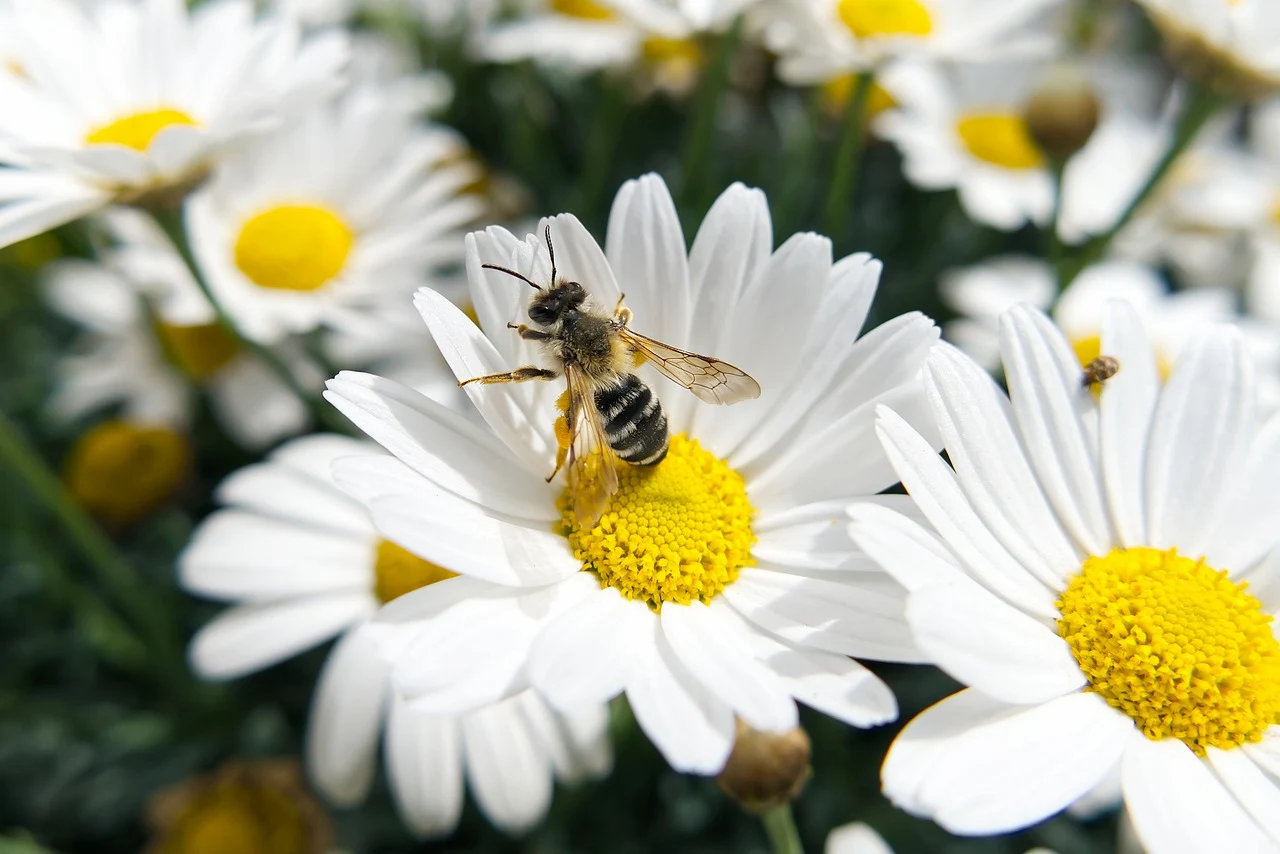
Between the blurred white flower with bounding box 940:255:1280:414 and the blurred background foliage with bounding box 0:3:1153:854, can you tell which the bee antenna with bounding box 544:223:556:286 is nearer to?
the blurred background foliage with bounding box 0:3:1153:854

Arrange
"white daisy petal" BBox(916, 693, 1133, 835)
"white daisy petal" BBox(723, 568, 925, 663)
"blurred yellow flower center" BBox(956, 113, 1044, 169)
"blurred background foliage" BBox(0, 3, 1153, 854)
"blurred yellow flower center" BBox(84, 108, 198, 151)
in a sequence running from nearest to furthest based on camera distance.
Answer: "white daisy petal" BBox(916, 693, 1133, 835) → "white daisy petal" BBox(723, 568, 925, 663) → "blurred yellow flower center" BBox(84, 108, 198, 151) → "blurred background foliage" BBox(0, 3, 1153, 854) → "blurred yellow flower center" BBox(956, 113, 1044, 169)

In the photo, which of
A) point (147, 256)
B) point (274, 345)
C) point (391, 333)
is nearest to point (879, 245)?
point (391, 333)

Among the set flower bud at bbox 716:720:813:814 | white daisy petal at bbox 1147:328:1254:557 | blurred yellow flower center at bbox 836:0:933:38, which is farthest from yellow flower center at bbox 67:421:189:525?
white daisy petal at bbox 1147:328:1254:557

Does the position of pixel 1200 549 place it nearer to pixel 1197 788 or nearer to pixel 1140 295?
pixel 1197 788

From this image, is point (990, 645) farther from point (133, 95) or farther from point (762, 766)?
point (133, 95)

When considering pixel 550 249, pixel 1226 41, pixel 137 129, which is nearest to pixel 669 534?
pixel 550 249

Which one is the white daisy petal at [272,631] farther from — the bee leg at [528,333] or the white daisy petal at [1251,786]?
the white daisy petal at [1251,786]
